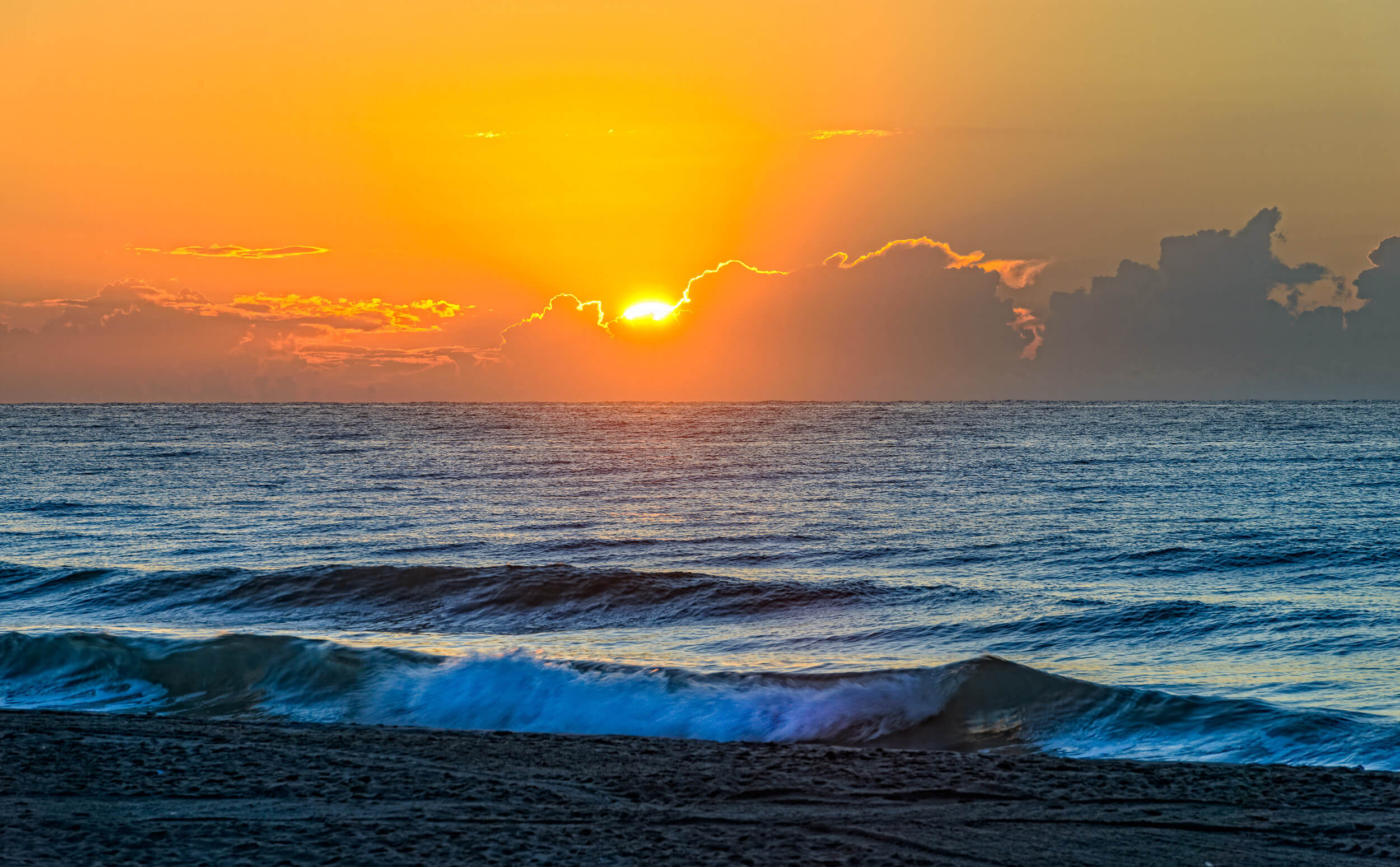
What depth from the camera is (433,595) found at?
20.0m

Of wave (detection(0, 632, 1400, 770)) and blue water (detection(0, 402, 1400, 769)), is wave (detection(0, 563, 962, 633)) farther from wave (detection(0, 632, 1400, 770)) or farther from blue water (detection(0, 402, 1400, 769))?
wave (detection(0, 632, 1400, 770))

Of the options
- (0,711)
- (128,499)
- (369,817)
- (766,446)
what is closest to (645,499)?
(128,499)

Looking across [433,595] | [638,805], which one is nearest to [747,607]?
[433,595]

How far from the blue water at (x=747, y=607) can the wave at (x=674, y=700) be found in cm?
4

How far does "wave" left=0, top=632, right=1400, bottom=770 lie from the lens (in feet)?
34.8

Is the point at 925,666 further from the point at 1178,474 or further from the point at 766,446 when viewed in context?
the point at 766,446

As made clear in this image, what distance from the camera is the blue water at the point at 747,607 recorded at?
11703 mm

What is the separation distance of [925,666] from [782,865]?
7.02m

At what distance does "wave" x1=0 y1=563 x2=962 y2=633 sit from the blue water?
3.8 inches

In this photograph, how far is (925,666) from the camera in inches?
512

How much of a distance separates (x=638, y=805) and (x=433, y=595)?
13212 millimetres

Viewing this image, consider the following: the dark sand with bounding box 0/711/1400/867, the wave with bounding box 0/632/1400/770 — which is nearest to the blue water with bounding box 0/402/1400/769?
the wave with bounding box 0/632/1400/770

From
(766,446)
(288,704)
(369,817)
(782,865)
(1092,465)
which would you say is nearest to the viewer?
(782,865)

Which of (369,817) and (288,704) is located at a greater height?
(369,817)
